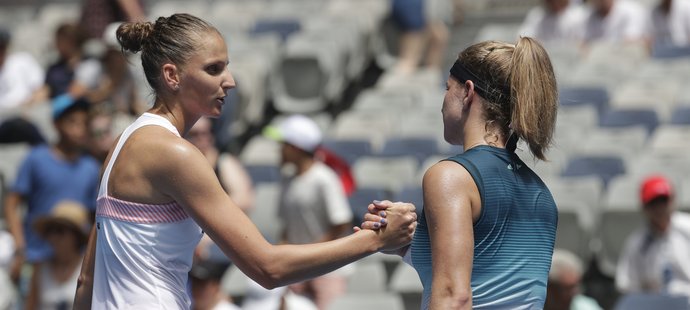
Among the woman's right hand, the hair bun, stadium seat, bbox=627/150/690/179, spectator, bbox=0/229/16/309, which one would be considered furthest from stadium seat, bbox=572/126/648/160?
the hair bun

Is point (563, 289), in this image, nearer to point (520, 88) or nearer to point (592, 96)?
point (520, 88)

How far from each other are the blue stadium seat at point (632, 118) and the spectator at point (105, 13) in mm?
3854

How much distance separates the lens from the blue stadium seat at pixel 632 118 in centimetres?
944

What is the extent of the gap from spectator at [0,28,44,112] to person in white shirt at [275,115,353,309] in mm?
3793

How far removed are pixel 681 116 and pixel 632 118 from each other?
396 mm

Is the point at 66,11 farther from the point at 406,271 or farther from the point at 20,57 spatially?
the point at 406,271

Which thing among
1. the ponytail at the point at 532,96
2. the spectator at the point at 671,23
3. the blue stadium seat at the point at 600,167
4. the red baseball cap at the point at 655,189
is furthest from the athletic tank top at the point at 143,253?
the spectator at the point at 671,23

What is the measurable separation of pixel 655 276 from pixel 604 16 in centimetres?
377

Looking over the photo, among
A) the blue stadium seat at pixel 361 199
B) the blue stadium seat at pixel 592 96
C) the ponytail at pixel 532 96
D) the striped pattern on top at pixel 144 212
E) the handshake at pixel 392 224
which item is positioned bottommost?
the blue stadium seat at pixel 361 199

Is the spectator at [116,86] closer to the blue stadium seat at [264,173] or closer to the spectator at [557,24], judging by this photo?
the blue stadium seat at [264,173]

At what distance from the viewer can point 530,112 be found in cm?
311

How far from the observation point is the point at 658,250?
295 inches

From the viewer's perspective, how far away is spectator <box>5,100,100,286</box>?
824 centimetres

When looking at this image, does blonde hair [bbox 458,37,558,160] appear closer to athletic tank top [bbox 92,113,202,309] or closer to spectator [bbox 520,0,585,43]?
athletic tank top [bbox 92,113,202,309]
